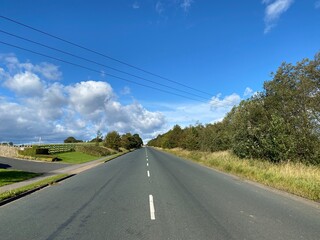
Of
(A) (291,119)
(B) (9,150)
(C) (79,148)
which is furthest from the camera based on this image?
(C) (79,148)

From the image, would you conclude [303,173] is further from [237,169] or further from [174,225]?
[174,225]

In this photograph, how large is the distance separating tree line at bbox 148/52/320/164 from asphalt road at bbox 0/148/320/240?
449 inches

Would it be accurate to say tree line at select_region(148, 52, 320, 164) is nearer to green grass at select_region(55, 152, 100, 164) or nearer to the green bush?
green grass at select_region(55, 152, 100, 164)

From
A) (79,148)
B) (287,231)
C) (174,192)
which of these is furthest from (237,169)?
(79,148)

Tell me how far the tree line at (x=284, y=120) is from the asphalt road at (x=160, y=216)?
11408mm

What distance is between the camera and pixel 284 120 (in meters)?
24.8

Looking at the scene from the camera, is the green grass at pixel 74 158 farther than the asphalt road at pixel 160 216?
Yes

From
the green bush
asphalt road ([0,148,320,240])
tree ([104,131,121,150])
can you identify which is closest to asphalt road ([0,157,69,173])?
the green bush

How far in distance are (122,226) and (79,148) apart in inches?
2443

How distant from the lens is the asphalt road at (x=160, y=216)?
6594 mm

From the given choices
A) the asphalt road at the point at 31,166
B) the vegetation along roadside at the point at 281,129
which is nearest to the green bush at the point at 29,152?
the asphalt road at the point at 31,166

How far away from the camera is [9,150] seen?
4516cm

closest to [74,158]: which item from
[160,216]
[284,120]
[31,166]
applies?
[31,166]

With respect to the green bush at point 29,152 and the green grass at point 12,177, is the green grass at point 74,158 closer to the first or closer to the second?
the green bush at point 29,152
